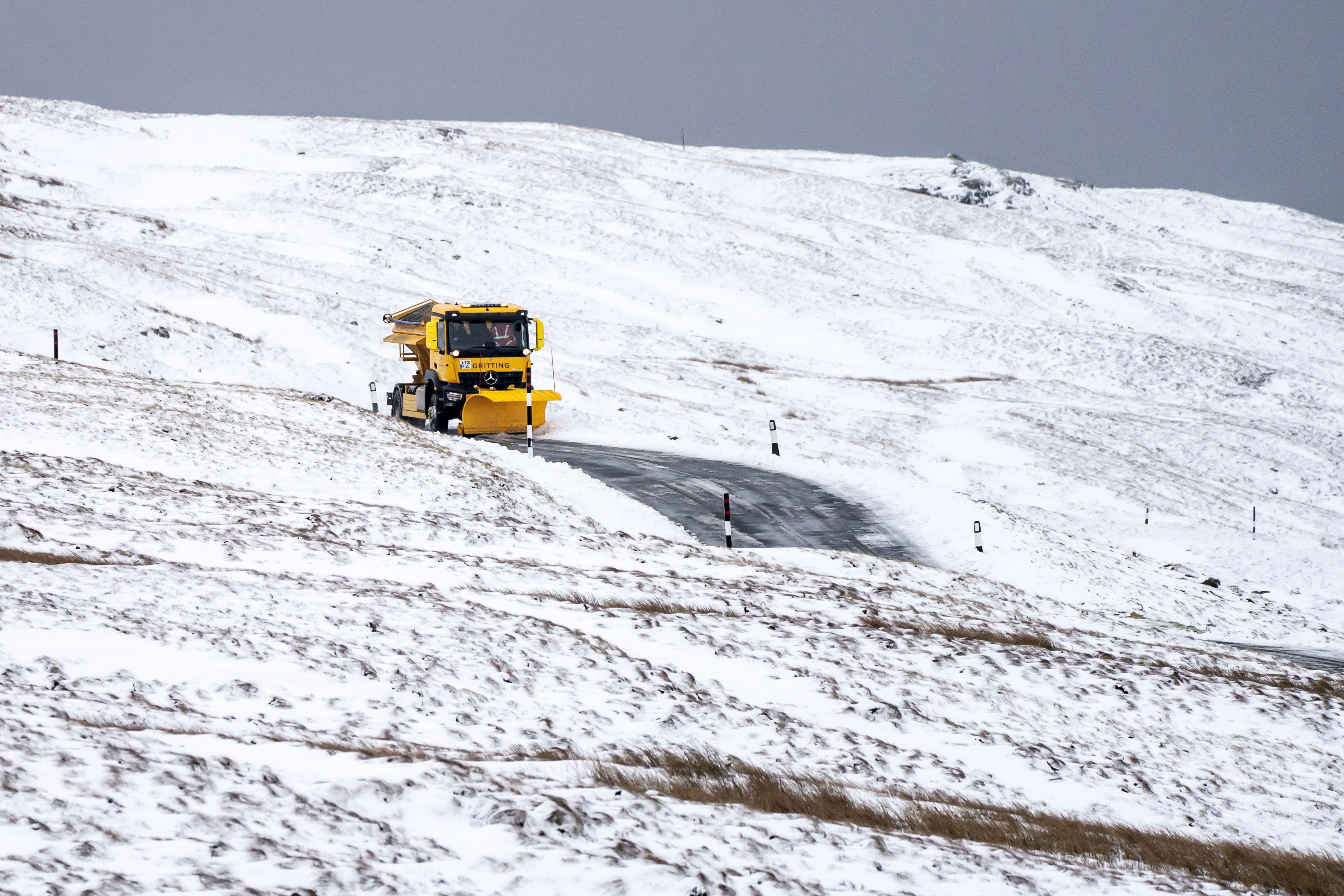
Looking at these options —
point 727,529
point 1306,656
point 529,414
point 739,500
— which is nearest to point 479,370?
point 529,414

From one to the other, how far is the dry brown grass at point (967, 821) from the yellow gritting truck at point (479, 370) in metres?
17.7

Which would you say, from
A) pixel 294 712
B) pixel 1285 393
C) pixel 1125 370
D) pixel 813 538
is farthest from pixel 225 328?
pixel 1285 393

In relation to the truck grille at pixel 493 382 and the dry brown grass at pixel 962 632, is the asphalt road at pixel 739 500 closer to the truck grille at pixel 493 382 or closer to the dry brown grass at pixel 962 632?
the truck grille at pixel 493 382

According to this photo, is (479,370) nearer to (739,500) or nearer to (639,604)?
(739,500)

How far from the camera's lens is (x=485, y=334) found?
2580cm

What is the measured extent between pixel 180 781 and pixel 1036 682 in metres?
7.70

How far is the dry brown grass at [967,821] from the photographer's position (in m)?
7.20

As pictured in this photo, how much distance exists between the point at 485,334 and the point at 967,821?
2003 centimetres

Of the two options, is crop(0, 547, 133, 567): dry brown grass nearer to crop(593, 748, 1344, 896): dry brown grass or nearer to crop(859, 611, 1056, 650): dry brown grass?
crop(593, 748, 1344, 896): dry brown grass

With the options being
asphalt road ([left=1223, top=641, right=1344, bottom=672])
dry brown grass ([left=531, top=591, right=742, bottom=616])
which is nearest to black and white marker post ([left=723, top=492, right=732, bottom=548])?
dry brown grass ([left=531, top=591, right=742, bottom=616])

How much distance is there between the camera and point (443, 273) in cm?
5181

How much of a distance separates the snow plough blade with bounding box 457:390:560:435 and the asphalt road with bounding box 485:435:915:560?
38 cm

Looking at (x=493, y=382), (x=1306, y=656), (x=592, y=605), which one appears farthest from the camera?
(x=493, y=382)

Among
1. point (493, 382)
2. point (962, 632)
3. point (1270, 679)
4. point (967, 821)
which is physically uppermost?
point (493, 382)
